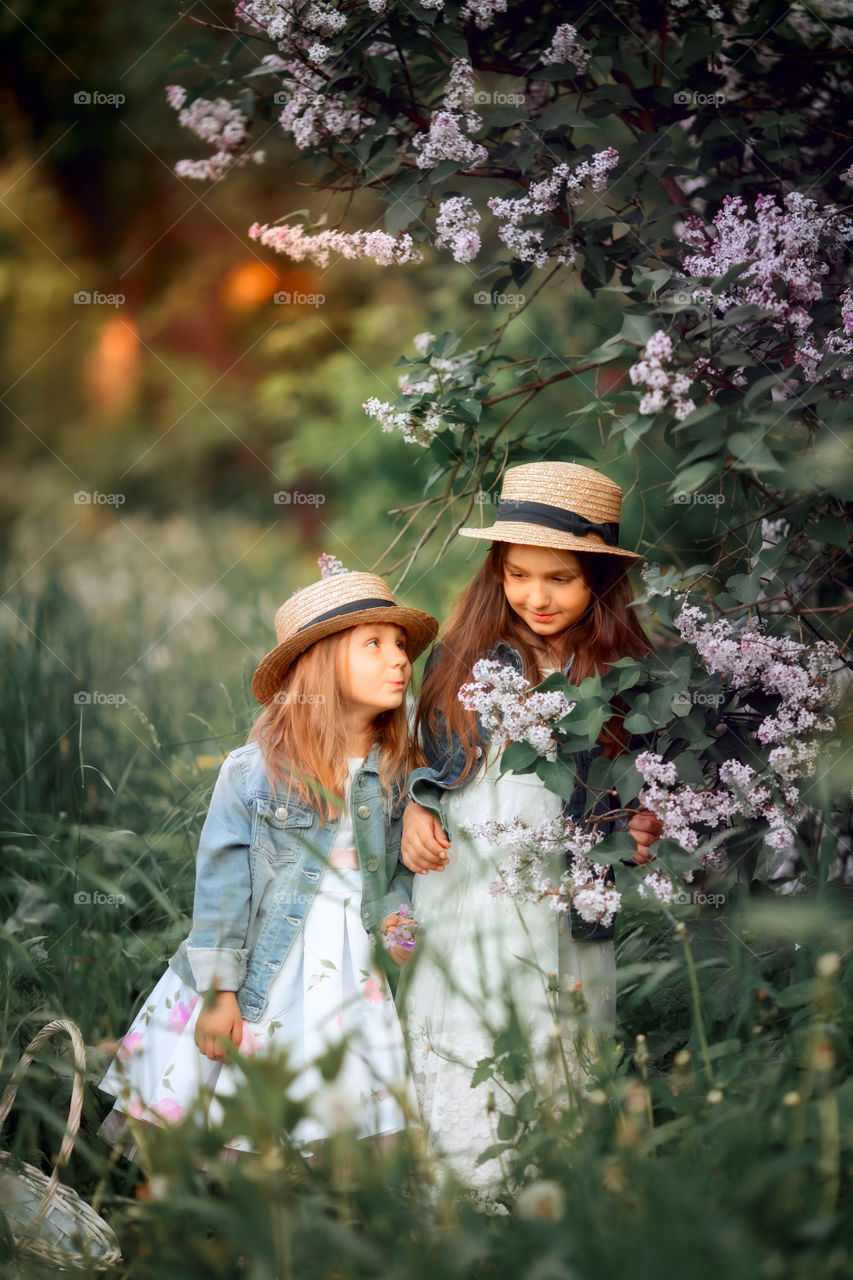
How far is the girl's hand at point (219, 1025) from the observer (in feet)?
6.08

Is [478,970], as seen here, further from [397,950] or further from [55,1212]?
[55,1212]

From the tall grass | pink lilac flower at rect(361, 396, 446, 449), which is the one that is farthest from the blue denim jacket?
pink lilac flower at rect(361, 396, 446, 449)

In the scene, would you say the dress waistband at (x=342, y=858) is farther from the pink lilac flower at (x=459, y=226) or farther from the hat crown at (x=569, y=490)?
the pink lilac flower at (x=459, y=226)

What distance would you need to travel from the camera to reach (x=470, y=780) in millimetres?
2059

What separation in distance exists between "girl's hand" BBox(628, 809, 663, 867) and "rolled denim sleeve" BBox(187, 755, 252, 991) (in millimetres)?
714

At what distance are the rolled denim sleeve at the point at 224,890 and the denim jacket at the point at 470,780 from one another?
13.3 inches

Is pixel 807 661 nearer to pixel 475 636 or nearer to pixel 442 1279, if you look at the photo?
pixel 475 636

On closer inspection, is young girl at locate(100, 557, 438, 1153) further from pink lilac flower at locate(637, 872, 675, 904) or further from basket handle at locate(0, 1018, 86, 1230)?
pink lilac flower at locate(637, 872, 675, 904)

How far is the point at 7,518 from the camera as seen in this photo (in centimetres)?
465

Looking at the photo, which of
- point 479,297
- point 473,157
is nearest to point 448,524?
point 479,297

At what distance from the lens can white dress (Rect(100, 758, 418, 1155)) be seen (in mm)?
1903

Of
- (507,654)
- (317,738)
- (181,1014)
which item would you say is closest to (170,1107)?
(181,1014)

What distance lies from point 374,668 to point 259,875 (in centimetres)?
44

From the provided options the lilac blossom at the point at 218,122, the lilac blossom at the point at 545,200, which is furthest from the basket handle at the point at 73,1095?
the lilac blossom at the point at 218,122
